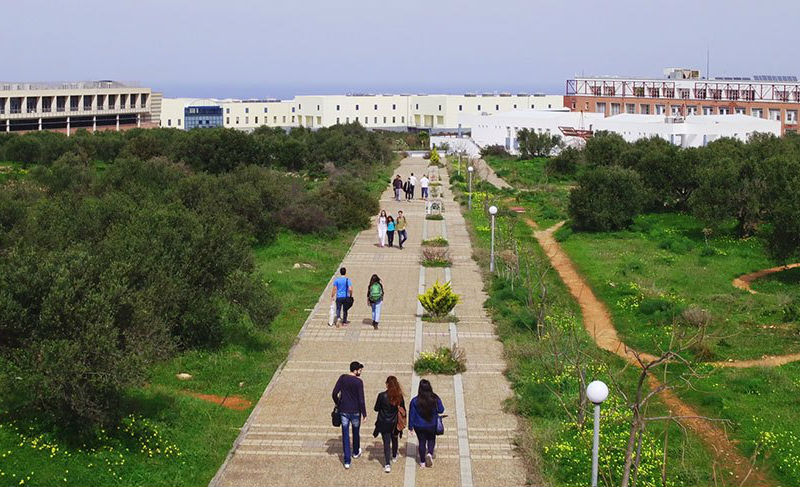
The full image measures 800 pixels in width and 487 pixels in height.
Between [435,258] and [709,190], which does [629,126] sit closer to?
[709,190]

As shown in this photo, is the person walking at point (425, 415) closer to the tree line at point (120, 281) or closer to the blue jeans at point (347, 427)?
the blue jeans at point (347, 427)

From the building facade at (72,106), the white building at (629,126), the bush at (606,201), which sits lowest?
the bush at (606,201)

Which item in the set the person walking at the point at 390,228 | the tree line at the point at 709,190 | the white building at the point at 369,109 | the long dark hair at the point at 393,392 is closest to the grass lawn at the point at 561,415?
the long dark hair at the point at 393,392

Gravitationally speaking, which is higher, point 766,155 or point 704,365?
point 766,155

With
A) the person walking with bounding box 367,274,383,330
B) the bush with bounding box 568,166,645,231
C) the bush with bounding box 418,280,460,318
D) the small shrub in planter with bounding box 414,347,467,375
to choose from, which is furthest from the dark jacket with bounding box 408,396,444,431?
the bush with bounding box 568,166,645,231

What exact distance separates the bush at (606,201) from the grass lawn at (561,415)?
11354 millimetres

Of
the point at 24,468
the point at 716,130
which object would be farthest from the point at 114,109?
the point at 24,468

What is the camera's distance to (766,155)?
35469 millimetres

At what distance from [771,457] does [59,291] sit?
26.7 ft

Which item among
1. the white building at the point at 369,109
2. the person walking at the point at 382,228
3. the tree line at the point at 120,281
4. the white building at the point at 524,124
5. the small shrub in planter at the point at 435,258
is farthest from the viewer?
the white building at the point at 369,109

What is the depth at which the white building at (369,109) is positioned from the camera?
334 feet

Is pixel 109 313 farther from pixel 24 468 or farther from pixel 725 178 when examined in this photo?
pixel 725 178

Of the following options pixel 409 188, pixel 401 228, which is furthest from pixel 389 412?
pixel 409 188

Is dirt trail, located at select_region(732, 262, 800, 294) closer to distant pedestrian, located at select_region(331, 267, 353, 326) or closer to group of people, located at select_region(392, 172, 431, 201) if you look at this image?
distant pedestrian, located at select_region(331, 267, 353, 326)
